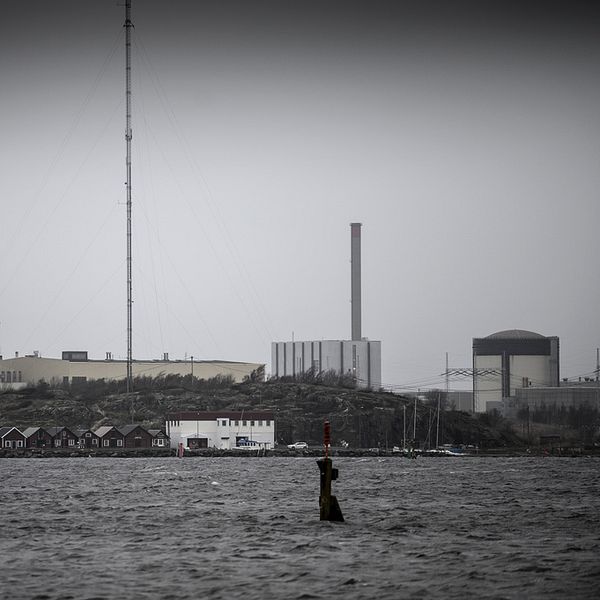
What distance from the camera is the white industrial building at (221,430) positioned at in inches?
6565

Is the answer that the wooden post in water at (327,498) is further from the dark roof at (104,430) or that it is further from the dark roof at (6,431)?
the dark roof at (6,431)

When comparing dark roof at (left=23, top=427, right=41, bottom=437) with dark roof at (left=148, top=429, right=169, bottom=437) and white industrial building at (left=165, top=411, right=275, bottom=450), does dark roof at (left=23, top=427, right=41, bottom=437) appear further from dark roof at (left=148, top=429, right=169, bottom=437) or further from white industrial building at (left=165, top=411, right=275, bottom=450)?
white industrial building at (left=165, top=411, right=275, bottom=450)

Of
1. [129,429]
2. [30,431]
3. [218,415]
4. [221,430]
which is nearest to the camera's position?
[129,429]

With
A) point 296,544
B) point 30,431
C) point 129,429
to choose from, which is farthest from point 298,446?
point 296,544

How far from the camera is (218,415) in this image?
554 ft

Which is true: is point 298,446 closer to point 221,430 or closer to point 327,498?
point 221,430

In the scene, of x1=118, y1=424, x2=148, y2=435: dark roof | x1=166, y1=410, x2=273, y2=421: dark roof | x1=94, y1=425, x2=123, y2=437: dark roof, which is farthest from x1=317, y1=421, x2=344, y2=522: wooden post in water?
x1=166, y1=410, x2=273, y2=421: dark roof

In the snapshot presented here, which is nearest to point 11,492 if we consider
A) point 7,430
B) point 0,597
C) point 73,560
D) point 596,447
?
point 73,560

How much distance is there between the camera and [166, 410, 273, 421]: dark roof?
168 metres

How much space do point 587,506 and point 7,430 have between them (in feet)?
391

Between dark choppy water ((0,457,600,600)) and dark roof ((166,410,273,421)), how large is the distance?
320ft

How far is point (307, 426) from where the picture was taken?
180750mm

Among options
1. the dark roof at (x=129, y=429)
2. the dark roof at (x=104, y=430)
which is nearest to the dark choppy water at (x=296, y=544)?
the dark roof at (x=129, y=429)

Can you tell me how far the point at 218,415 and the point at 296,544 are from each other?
130 metres
